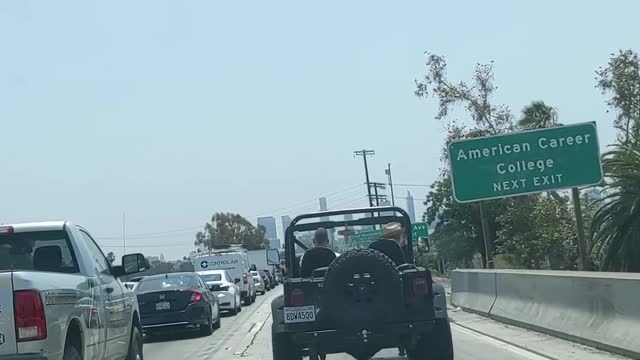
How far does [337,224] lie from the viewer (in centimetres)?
1349

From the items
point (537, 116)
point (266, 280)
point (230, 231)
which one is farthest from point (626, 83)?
point (230, 231)

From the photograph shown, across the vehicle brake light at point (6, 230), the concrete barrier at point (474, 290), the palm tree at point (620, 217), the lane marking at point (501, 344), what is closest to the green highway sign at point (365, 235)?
the lane marking at point (501, 344)

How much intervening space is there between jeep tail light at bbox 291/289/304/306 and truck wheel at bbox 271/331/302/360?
755mm

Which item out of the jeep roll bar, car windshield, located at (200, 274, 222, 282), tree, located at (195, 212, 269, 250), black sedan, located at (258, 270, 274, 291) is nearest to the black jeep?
the jeep roll bar

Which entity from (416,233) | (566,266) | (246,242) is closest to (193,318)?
(566,266)

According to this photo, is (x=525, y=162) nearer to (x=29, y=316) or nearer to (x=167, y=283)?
(x=167, y=283)

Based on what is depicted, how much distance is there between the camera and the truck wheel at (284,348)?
11.6 meters

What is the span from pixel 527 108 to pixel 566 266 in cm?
1110

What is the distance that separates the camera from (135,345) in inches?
455

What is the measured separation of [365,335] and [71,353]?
385 centimetres

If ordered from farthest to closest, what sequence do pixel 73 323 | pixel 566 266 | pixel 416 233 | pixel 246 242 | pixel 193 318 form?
pixel 246 242 → pixel 416 233 → pixel 566 266 → pixel 193 318 → pixel 73 323

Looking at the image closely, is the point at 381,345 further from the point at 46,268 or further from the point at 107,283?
the point at 46,268

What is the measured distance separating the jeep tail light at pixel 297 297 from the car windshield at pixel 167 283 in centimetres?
1084

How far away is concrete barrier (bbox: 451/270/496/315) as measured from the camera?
20.5 meters
